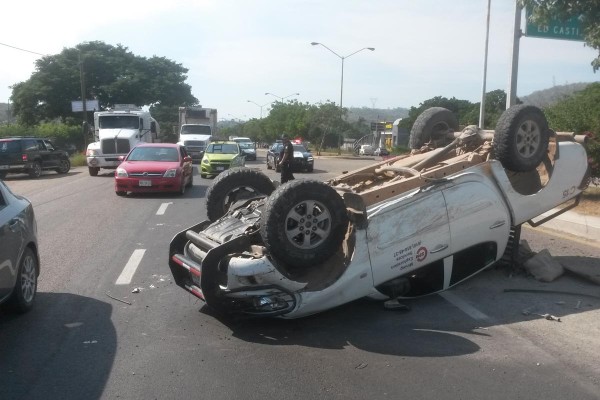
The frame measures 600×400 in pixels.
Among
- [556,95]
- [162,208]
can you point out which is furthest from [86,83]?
[162,208]

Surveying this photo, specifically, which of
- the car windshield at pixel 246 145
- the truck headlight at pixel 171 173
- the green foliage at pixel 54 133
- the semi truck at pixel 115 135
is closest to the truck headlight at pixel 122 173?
the truck headlight at pixel 171 173

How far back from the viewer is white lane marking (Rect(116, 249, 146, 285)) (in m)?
8.19

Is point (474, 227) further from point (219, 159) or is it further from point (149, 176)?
point (219, 159)

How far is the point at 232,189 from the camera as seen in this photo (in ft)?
25.6

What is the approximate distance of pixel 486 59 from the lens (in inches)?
1123

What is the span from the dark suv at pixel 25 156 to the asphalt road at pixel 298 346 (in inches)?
799

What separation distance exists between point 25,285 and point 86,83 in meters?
58.8

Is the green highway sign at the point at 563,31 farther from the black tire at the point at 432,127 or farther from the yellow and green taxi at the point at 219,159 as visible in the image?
the yellow and green taxi at the point at 219,159

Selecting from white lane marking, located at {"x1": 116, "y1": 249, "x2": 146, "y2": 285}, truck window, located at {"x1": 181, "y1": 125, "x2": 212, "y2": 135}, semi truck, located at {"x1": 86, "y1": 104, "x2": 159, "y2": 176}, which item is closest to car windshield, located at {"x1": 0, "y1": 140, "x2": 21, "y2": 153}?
semi truck, located at {"x1": 86, "y1": 104, "x2": 159, "y2": 176}

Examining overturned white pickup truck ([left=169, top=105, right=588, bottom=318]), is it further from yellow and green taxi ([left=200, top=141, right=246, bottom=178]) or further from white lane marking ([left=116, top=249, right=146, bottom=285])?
yellow and green taxi ([left=200, top=141, right=246, bottom=178])

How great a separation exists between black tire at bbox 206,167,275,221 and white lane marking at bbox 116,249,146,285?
1435 mm

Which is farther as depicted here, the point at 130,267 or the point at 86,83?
the point at 86,83

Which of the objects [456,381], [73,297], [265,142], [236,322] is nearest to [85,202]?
[73,297]

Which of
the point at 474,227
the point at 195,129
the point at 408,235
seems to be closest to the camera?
the point at 408,235
